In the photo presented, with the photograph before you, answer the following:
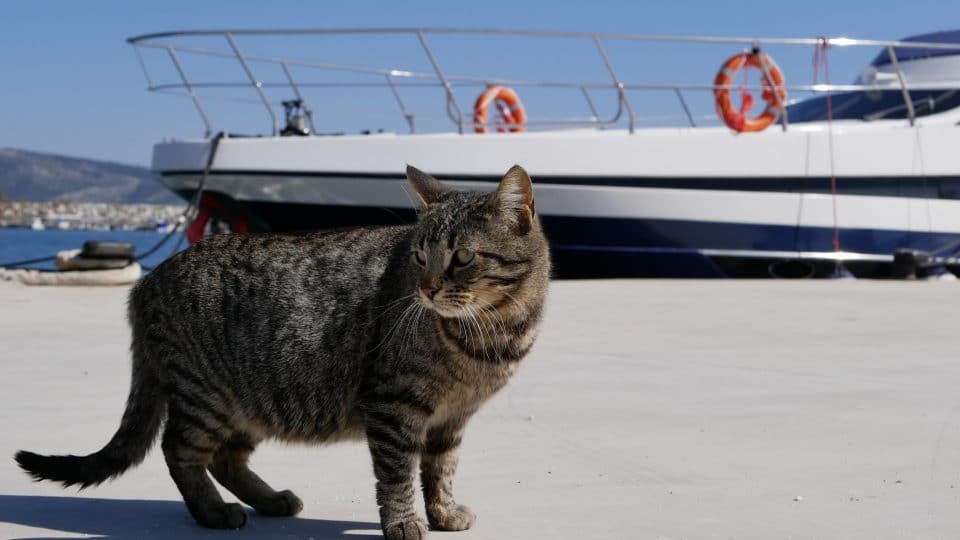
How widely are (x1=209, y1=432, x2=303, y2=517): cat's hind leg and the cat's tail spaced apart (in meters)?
0.22

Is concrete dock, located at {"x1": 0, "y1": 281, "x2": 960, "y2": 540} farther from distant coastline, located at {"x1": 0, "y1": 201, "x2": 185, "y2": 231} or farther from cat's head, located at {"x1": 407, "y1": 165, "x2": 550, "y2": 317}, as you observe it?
distant coastline, located at {"x1": 0, "y1": 201, "x2": 185, "y2": 231}

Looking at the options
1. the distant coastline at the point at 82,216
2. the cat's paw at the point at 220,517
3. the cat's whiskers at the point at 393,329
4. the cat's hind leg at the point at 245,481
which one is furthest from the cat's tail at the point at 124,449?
the distant coastline at the point at 82,216

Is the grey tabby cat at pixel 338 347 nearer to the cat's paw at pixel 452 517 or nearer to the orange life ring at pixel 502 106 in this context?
the cat's paw at pixel 452 517

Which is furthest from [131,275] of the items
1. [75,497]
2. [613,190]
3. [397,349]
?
[397,349]

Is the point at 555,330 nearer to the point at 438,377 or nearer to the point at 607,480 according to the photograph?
the point at 607,480

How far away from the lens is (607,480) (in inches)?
149

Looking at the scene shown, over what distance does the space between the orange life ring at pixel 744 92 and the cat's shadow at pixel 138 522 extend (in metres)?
11.5

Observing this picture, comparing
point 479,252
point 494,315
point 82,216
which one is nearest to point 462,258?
point 479,252

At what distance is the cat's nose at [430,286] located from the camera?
3.03m

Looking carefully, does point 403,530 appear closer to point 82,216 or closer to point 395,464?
point 395,464

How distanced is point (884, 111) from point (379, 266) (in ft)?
46.6

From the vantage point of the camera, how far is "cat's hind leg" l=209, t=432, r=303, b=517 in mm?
3467

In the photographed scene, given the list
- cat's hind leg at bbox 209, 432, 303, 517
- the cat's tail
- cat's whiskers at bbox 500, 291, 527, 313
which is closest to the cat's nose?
cat's whiskers at bbox 500, 291, 527, 313

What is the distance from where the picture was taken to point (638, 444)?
4.38m
